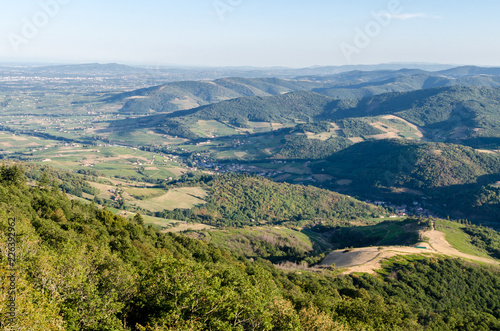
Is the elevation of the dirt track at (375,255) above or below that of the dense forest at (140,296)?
below

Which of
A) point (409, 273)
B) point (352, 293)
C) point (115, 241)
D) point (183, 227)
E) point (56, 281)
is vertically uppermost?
point (56, 281)

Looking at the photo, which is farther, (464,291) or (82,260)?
(464,291)

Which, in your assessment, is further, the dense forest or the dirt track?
the dirt track

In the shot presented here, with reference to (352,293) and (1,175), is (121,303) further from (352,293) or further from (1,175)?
(1,175)

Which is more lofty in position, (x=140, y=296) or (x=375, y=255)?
(x=140, y=296)

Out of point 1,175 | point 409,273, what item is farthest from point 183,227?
point 409,273

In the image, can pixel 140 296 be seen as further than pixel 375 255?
No

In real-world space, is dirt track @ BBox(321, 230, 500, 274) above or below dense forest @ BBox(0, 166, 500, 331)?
below

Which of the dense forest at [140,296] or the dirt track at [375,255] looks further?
the dirt track at [375,255]
